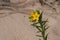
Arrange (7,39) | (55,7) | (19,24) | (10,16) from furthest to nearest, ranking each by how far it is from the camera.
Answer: (55,7)
(10,16)
(19,24)
(7,39)

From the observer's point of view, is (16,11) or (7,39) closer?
(7,39)

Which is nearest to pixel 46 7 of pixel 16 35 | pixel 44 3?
pixel 44 3

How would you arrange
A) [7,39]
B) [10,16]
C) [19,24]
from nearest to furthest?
[7,39]
[19,24]
[10,16]

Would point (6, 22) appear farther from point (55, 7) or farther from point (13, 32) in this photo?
point (55, 7)

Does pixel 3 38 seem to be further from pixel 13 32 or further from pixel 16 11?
pixel 16 11

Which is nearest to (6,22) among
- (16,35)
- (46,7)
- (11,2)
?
(16,35)

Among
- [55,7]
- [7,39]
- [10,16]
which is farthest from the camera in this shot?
[55,7]
